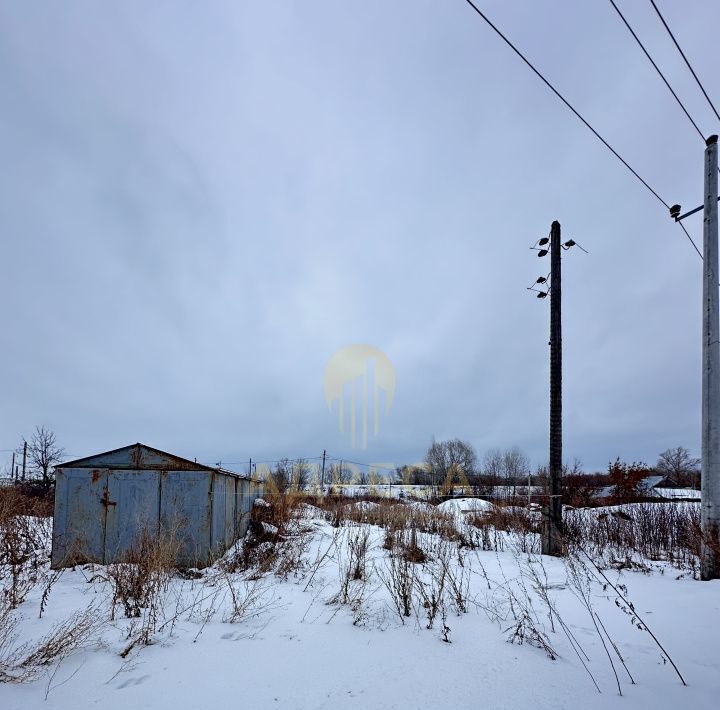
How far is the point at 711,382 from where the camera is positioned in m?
7.34

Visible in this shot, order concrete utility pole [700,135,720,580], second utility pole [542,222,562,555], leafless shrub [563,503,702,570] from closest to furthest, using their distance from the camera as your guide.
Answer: concrete utility pole [700,135,720,580] < leafless shrub [563,503,702,570] < second utility pole [542,222,562,555]

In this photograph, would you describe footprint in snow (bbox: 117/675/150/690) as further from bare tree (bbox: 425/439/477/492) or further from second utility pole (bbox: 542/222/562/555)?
Result: bare tree (bbox: 425/439/477/492)

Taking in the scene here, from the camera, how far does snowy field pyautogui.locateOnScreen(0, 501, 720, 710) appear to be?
338 centimetres

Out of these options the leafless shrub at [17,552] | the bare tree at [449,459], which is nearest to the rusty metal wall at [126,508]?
the leafless shrub at [17,552]

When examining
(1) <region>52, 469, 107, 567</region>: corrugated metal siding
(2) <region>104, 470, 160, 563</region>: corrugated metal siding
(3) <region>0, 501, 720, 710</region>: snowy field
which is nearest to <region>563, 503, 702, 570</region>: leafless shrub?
(3) <region>0, 501, 720, 710</region>: snowy field

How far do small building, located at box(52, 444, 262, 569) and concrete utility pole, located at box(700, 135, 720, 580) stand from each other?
8.42m

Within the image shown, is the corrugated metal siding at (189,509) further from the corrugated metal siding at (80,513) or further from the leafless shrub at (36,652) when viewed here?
the leafless shrub at (36,652)

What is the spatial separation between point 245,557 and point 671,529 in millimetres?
9928

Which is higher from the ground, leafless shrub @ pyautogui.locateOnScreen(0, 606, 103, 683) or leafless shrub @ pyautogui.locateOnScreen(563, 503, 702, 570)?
leafless shrub @ pyautogui.locateOnScreen(0, 606, 103, 683)

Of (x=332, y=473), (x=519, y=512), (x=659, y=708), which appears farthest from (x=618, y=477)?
(x=332, y=473)

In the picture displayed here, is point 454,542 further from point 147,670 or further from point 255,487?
point 147,670

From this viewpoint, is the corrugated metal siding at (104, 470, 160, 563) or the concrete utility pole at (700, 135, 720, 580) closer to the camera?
the concrete utility pole at (700, 135, 720, 580)

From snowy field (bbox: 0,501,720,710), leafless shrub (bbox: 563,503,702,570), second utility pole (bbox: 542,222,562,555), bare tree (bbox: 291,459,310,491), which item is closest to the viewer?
snowy field (bbox: 0,501,720,710)

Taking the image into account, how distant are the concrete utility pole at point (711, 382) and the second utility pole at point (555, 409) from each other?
3.13 meters
